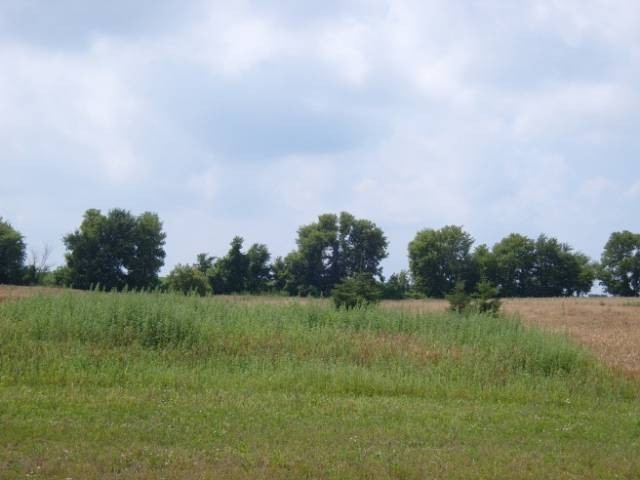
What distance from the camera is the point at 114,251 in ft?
207

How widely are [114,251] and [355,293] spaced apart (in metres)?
39.4

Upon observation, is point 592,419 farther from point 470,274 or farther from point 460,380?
point 470,274

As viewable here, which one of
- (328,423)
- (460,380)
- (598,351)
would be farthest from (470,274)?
(328,423)

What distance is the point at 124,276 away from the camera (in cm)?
6419

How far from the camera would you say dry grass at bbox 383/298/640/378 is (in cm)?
2115

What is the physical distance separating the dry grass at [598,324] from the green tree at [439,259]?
24419mm

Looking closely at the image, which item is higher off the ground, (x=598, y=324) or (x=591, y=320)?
(x=591, y=320)

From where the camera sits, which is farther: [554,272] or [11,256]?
[554,272]

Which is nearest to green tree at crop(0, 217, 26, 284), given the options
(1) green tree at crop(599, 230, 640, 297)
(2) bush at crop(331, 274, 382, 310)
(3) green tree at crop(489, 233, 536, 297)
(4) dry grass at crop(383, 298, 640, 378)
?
(4) dry grass at crop(383, 298, 640, 378)

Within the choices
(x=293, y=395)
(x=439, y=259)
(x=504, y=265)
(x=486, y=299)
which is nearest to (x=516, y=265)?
(x=504, y=265)

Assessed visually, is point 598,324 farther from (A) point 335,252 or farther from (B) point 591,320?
(A) point 335,252

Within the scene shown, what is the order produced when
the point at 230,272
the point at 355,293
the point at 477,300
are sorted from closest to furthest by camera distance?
the point at 355,293 < the point at 477,300 < the point at 230,272

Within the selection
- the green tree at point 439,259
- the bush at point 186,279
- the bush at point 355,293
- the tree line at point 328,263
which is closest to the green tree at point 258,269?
the tree line at point 328,263

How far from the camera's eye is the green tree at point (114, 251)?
204 feet
